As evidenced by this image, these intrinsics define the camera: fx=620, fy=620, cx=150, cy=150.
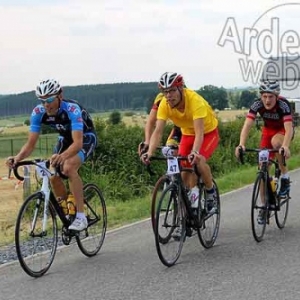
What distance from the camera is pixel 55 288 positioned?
600 centimetres

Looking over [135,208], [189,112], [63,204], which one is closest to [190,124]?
[189,112]

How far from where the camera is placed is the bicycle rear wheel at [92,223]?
24.3 ft

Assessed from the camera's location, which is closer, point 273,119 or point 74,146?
point 74,146

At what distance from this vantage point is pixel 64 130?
6.97 meters

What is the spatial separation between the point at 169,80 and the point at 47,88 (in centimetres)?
134

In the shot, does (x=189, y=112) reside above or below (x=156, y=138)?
above

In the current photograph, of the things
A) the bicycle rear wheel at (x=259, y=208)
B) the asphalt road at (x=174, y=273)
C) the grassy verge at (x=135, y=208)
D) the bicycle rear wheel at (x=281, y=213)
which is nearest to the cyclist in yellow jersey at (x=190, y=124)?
the bicycle rear wheel at (x=259, y=208)

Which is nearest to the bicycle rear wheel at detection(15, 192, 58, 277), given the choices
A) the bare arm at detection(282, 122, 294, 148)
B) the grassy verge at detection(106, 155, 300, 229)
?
the grassy verge at detection(106, 155, 300, 229)

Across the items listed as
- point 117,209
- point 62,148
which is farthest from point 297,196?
point 62,148

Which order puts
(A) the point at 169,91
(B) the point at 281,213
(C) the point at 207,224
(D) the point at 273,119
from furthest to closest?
(B) the point at 281,213 < (D) the point at 273,119 < (C) the point at 207,224 < (A) the point at 169,91

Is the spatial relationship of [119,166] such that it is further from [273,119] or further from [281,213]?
[273,119]

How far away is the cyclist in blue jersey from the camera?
6.61 meters

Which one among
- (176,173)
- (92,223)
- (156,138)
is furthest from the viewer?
(92,223)

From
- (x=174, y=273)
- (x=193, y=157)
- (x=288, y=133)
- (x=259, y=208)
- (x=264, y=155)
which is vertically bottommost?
(x=174, y=273)
